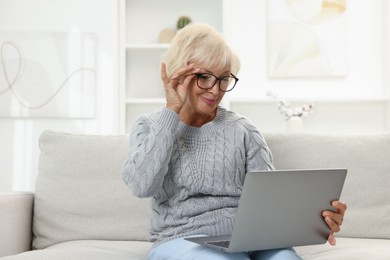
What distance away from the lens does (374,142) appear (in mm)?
2254

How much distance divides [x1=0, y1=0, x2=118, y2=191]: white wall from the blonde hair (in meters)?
2.63

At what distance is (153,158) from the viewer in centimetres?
175

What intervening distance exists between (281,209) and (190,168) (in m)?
0.41

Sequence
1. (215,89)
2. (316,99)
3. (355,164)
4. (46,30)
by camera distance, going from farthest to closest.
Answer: (46,30), (316,99), (355,164), (215,89)

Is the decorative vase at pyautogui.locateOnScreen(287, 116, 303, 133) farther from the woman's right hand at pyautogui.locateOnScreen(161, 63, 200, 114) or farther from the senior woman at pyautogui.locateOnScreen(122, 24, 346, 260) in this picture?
the woman's right hand at pyautogui.locateOnScreen(161, 63, 200, 114)

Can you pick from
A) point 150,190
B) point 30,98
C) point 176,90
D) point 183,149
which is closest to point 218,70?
point 176,90

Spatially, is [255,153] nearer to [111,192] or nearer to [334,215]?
[334,215]

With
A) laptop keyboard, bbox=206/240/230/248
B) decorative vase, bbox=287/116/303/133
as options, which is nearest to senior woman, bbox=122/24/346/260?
laptop keyboard, bbox=206/240/230/248

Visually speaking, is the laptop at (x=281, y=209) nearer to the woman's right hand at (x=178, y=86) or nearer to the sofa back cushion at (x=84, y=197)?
the woman's right hand at (x=178, y=86)

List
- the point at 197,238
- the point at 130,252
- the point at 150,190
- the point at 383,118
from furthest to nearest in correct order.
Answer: the point at 383,118 < the point at 130,252 < the point at 150,190 < the point at 197,238

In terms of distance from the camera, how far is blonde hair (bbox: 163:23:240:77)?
186 centimetres

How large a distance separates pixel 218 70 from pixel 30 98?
9.94ft

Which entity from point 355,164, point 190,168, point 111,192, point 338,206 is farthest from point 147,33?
point 338,206

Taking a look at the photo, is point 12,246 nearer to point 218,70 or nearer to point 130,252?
point 130,252
